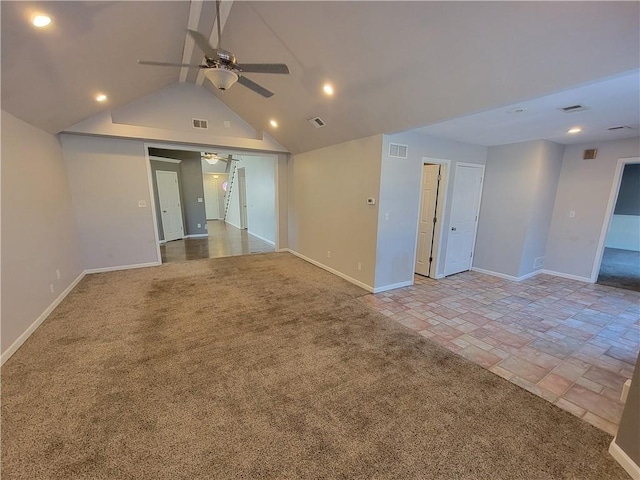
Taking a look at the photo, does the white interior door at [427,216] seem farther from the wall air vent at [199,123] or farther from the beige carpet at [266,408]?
the wall air vent at [199,123]

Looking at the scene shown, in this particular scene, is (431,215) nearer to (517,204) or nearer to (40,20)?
(517,204)

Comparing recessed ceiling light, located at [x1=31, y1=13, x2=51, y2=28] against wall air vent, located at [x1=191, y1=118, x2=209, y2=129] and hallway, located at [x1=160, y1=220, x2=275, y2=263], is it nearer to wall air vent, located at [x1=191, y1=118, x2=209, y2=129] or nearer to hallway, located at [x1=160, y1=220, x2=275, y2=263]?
wall air vent, located at [x1=191, y1=118, x2=209, y2=129]

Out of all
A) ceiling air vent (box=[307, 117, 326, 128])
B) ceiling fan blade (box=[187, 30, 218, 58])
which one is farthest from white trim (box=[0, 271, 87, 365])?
ceiling air vent (box=[307, 117, 326, 128])

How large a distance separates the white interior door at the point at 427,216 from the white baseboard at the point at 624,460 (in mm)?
3574

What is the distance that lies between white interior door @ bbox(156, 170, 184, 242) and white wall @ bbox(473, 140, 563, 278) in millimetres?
8639

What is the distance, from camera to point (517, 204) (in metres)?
4.90

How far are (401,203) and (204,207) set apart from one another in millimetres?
7391

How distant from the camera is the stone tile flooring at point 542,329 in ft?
7.30

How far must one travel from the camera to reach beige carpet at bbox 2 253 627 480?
1.54m

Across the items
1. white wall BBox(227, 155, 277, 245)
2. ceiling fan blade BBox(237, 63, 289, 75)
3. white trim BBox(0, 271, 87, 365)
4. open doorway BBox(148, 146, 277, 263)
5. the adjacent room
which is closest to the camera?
the adjacent room

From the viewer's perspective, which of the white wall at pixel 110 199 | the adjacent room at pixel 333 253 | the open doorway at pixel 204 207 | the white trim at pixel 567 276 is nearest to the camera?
the adjacent room at pixel 333 253

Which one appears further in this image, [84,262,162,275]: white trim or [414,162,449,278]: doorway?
[84,262,162,275]: white trim

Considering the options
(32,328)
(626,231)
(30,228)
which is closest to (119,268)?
(30,228)

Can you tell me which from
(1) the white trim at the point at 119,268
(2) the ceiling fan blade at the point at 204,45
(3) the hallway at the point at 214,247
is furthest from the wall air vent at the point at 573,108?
(1) the white trim at the point at 119,268
